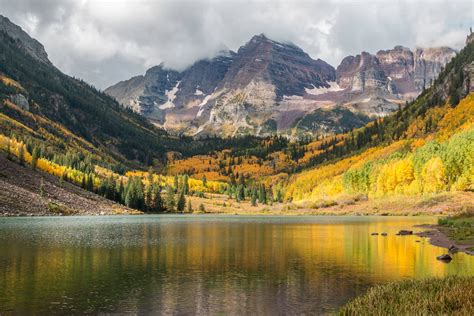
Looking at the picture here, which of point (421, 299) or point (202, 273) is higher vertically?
point (421, 299)

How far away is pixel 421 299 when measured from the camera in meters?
26.9

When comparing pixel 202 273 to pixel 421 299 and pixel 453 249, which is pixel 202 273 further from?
pixel 453 249

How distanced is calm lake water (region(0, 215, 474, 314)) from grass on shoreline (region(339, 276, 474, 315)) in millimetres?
6017

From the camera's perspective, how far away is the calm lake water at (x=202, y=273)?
36.1 m

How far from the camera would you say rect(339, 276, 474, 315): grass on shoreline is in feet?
80.7

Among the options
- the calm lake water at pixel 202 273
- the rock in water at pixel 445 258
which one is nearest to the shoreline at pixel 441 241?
the calm lake water at pixel 202 273

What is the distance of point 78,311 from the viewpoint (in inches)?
1313

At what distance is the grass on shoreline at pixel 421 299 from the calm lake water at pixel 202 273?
602cm

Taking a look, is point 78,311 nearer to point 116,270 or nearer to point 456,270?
point 116,270

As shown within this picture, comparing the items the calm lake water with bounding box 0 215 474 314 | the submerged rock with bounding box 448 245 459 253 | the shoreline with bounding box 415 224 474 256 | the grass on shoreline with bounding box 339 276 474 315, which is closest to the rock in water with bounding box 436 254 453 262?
the calm lake water with bounding box 0 215 474 314

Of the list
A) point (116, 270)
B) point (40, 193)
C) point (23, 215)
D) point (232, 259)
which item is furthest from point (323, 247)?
point (40, 193)

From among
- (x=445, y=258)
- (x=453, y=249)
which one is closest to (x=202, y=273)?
(x=445, y=258)

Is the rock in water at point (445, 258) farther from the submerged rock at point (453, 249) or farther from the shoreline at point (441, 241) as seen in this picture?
the submerged rock at point (453, 249)

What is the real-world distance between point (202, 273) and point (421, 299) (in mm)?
27486
